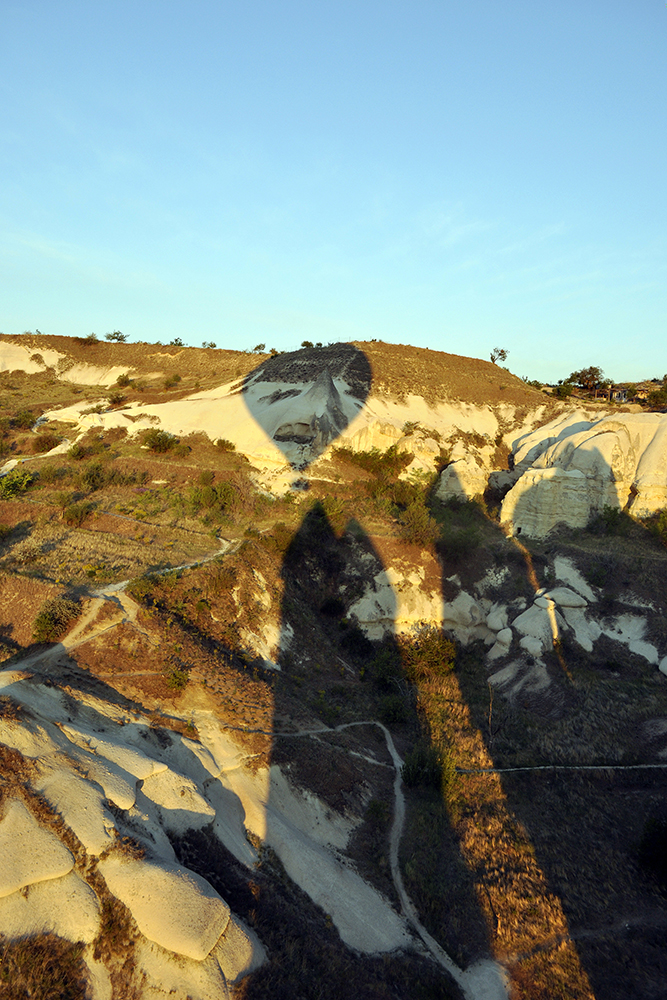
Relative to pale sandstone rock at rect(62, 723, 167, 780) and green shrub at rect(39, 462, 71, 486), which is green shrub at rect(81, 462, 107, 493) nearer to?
Result: green shrub at rect(39, 462, 71, 486)

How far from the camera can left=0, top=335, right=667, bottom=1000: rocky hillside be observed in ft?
30.1

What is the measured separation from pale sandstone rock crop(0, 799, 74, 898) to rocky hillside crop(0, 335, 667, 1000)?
3 cm

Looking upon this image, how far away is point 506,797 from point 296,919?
775cm

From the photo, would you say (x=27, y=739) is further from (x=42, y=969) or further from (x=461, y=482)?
(x=461, y=482)

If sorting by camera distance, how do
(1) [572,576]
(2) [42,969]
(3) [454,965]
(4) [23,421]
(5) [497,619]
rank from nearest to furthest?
1. (2) [42,969]
2. (3) [454,965]
3. (5) [497,619]
4. (1) [572,576]
5. (4) [23,421]

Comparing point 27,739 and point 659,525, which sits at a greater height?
point 659,525

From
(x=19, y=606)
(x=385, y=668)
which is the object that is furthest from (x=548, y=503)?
(x=19, y=606)

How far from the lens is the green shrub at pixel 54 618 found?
14914mm

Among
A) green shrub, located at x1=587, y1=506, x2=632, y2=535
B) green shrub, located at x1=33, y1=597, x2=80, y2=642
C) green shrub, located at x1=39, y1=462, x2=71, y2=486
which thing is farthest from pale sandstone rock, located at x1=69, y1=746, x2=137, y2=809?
green shrub, located at x1=587, y1=506, x2=632, y2=535

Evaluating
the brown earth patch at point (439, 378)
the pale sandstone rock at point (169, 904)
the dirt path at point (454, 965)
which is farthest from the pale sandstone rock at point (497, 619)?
the brown earth patch at point (439, 378)

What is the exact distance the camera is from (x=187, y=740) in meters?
13.3

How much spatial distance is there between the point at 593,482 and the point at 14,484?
31.1 metres

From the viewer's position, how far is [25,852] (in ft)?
27.9

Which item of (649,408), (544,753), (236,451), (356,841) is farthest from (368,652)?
(649,408)
